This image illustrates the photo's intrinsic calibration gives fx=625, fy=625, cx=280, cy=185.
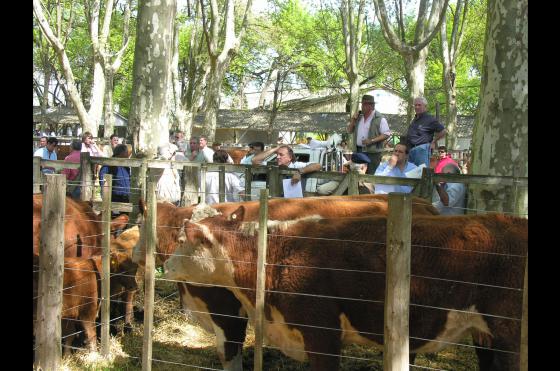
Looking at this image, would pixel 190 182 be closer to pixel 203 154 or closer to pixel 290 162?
pixel 290 162

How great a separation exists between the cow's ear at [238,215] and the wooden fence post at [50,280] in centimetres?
156

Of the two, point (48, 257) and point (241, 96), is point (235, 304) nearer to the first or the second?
point (48, 257)

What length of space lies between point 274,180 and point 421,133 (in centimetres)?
257

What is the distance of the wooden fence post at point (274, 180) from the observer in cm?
917

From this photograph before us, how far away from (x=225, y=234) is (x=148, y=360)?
1.27m

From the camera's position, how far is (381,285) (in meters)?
5.02

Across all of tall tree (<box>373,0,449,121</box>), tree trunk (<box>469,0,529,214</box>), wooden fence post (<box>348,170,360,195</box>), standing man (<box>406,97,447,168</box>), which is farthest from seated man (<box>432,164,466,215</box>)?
tall tree (<box>373,0,449,121</box>)

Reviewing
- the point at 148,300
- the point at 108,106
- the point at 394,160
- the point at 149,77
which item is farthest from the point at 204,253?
the point at 108,106

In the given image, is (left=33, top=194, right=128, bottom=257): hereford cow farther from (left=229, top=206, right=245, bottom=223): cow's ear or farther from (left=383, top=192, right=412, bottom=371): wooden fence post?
(left=383, top=192, right=412, bottom=371): wooden fence post

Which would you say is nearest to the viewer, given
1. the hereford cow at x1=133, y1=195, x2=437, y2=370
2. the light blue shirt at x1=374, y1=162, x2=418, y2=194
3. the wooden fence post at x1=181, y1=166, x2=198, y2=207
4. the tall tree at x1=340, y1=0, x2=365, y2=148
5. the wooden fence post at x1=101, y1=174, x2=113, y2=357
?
the hereford cow at x1=133, y1=195, x2=437, y2=370

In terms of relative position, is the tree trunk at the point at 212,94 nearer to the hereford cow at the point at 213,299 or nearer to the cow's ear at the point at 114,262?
the cow's ear at the point at 114,262

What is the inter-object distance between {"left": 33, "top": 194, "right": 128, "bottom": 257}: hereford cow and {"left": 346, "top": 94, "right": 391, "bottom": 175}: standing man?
163 inches

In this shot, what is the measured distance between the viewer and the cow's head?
18.4ft
